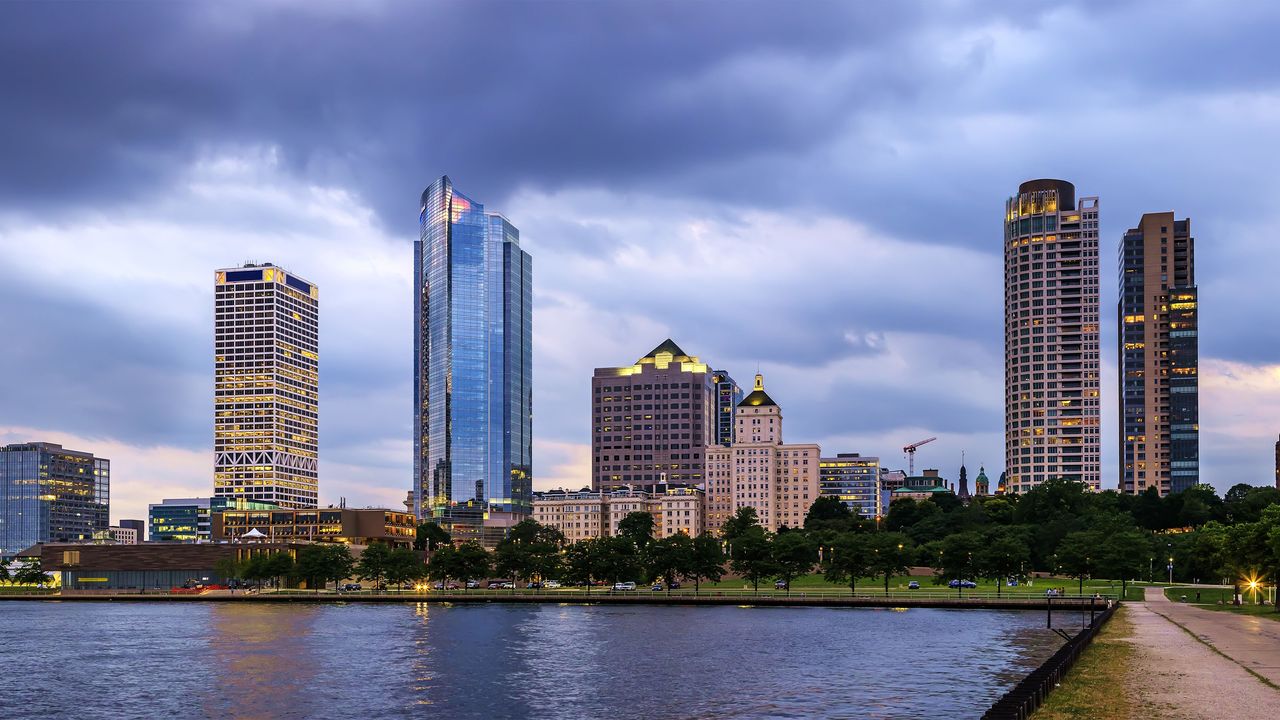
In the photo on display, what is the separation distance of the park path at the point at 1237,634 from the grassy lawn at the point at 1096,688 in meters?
7.30

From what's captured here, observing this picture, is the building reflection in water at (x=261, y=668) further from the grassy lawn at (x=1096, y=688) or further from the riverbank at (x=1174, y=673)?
the riverbank at (x=1174, y=673)

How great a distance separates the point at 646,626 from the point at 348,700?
260 ft

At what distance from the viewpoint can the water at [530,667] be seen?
89062 millimetres

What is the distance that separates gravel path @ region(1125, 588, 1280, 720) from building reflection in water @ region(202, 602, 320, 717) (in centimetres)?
5388

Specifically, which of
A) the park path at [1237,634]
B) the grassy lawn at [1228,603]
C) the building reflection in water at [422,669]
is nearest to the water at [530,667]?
the building reflection in water at [422,669]

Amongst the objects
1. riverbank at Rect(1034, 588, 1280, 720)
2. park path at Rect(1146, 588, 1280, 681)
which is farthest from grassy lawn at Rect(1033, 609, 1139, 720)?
park path at Rect(1146, 588, 1280, 681)

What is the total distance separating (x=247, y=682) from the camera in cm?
10444

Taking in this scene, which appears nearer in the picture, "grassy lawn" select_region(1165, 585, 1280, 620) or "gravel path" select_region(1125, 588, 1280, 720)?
"gravel path" select_region(1125, 588, 1280, 720)

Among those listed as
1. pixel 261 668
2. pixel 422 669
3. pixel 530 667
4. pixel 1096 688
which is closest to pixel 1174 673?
pixel 1096 688

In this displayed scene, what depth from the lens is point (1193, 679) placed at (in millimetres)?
76562

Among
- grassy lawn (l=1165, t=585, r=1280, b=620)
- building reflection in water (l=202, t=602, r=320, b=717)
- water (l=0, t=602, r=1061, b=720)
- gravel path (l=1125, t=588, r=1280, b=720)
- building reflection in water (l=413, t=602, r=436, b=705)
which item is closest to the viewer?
gravel path (l=1125, t=588, r=1280, b=720)

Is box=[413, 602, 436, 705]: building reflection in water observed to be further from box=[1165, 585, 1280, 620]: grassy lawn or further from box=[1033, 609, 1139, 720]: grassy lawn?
box=[1165, 585, 1280, 620]: grassy lawn

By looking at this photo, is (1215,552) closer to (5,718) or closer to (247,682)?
(247,682)

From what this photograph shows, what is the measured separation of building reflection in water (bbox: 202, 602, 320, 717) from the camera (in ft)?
295
